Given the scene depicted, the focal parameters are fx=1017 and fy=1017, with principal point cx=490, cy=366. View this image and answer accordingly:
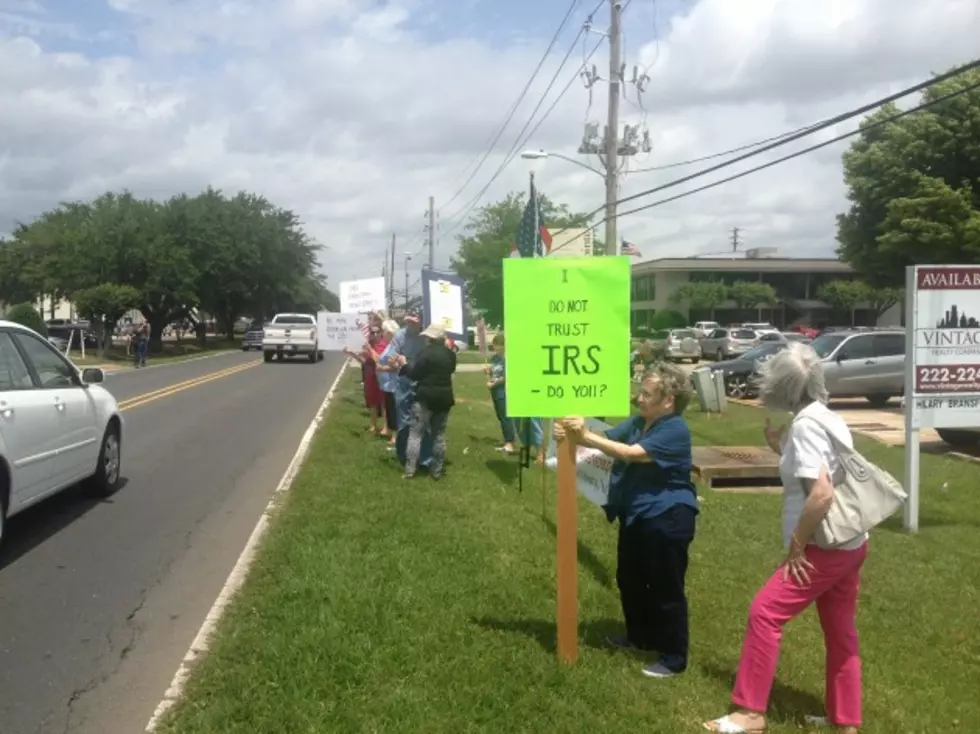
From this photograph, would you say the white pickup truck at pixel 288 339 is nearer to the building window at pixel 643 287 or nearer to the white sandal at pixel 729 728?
the building window at pixel 643 287

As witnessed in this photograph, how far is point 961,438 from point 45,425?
1177cm

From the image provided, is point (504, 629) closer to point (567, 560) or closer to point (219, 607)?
point (567, 560)

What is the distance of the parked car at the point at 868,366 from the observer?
863 inches

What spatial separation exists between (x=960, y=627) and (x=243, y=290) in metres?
63.2

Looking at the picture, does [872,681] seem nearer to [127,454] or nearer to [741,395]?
[127,454]

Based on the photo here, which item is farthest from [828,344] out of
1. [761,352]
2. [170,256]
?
[170,256]

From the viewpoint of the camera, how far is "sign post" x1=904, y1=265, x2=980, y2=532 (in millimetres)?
8672

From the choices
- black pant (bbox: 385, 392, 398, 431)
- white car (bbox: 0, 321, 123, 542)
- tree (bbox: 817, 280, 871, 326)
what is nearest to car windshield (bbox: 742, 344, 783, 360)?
black pant (bbox: 385, 392, 398, 431)

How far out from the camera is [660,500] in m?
5.00

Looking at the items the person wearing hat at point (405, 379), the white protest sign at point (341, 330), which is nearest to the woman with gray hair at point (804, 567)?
the person wearing hat at point (405, 379)

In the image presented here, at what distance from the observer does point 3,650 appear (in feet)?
18.0

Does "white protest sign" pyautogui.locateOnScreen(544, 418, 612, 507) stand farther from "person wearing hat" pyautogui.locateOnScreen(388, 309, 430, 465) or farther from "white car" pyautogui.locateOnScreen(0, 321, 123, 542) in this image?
"white car" pyautogui.locateOnScreen(0, 321, 123, 542)

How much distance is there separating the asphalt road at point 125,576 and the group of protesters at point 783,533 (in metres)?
2.45

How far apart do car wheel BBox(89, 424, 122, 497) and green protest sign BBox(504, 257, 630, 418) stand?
5.89 m
